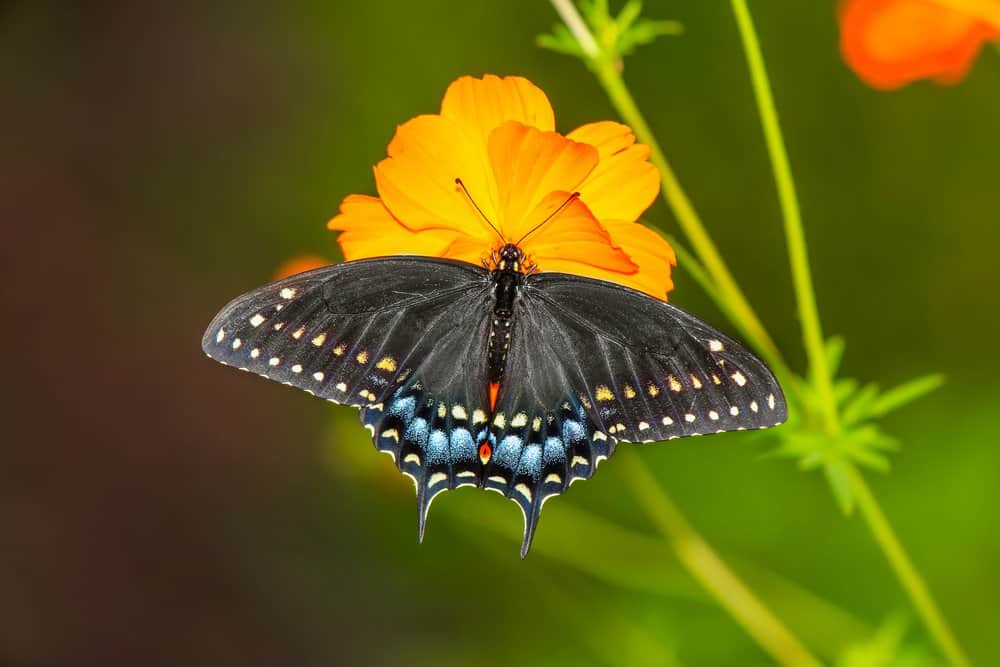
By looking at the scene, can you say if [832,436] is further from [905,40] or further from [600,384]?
[905,40]

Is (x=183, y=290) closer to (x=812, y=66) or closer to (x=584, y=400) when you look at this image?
(x=812, y=66)

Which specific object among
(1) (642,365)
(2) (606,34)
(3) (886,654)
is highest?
(2) (606,34)

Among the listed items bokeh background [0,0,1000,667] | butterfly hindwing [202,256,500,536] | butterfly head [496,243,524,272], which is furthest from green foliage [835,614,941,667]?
butterfly head [496,243,524,272]

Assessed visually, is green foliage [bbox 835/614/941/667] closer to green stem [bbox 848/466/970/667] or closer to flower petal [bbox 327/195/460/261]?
green stem [bbox 848/466/970/667]

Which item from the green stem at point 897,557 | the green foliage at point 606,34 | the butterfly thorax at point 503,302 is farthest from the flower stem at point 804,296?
the butterfly thorax at point 503,302

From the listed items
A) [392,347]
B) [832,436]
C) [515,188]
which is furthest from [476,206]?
[832,436]

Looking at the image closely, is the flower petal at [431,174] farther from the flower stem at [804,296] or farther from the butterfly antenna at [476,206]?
the flower stem at [804,296]

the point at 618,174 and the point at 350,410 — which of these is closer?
the point at 618,174
